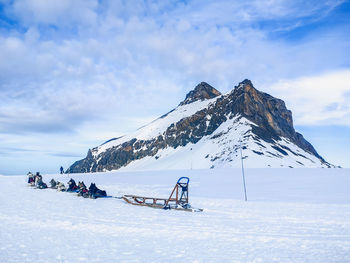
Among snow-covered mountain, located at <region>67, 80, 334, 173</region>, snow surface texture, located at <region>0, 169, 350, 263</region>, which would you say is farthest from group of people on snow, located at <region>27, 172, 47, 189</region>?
snow-covered mountain, located at <region>67, 80, 334, 173</region>

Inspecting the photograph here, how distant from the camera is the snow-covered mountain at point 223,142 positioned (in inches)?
4633

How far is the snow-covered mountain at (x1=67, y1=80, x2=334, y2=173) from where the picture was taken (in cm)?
11769

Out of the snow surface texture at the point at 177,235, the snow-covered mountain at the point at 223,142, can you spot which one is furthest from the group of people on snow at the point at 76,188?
the snow-covered mountain at the point at 223,142

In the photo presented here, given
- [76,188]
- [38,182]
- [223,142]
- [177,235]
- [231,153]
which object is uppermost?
[223,142]

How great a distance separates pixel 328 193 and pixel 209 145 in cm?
11916

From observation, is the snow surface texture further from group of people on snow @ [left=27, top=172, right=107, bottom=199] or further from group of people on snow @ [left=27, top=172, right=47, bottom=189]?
group of people on snow @ [left=27, top=172, right=47, bottom=189]

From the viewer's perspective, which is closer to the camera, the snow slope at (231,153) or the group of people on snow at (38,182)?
the group of people on snow at (38,182)

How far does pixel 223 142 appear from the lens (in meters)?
137

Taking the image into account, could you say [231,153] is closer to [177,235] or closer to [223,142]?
[223,142]

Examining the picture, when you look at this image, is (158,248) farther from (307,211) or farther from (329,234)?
(307,211)

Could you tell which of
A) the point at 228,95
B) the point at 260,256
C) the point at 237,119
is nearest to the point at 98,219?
the point at 260,256

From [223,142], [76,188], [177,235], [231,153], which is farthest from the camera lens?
[223,142]

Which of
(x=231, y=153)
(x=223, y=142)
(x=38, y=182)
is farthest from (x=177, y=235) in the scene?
(x=223, y=142)

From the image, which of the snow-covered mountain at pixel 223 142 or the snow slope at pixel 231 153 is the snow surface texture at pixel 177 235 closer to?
the snow slope at pixel 231 153
